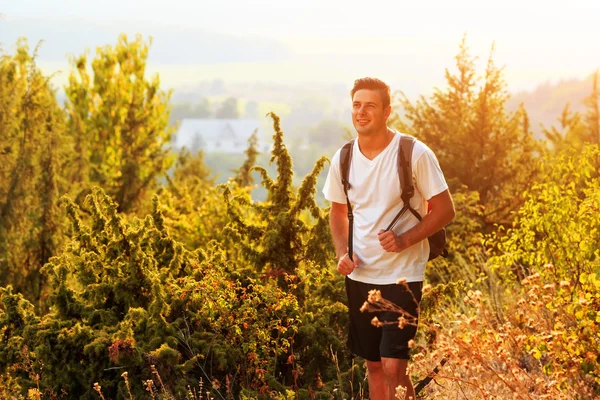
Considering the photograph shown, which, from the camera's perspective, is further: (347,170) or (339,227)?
(339,227)

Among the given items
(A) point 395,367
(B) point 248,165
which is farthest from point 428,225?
(B) point 248,165

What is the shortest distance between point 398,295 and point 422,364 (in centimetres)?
55

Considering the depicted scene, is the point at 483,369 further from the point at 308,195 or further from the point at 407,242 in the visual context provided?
the point at 308,195

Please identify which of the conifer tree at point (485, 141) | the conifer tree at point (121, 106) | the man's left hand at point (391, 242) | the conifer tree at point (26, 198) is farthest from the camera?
the conifer tree at point (121, 106)

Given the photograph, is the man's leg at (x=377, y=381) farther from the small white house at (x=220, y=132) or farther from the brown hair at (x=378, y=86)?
the small white house at (x=220, y=132)

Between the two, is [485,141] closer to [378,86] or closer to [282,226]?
[282,226]

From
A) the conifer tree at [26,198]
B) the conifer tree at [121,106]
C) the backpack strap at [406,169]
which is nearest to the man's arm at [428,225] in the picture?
the backpack strap at [406,169]

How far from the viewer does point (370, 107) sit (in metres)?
4.36

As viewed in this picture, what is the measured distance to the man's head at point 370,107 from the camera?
14.2 feet

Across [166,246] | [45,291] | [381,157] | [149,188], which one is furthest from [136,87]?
[381,157]

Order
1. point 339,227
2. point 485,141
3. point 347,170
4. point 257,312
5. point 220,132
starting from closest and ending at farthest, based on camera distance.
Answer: point 347,170, point 339,227, point 257,312, point 485,141, point 220,132

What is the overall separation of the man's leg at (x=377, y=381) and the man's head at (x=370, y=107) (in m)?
1.25

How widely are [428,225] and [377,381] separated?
94 centimetres

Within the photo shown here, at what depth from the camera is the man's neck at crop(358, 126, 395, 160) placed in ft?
14.3
